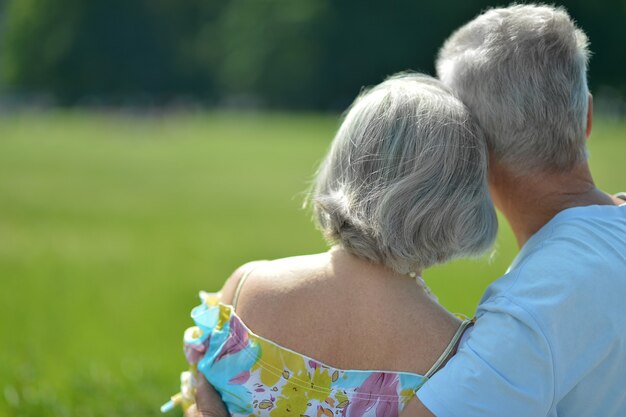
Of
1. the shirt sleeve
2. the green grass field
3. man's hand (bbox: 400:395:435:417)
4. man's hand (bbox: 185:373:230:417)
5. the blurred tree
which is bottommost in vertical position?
the blurred tree

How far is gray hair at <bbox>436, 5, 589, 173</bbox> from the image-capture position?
2412 mm

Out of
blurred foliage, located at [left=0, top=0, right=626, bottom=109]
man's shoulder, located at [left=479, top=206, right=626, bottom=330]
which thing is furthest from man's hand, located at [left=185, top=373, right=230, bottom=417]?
blurred foliage, located at [left=0, top=0, right=626, bottom=109]

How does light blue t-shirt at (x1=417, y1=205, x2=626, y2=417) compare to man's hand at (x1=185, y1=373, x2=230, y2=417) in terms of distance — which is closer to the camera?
light blue t-shirt at (x1=417, y1=205, x2=626, y2=417)

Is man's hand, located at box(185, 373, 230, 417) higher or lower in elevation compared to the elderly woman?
lower

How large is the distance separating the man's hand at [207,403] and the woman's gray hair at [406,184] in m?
0.54

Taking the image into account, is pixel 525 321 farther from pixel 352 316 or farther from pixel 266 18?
pixel 266 18

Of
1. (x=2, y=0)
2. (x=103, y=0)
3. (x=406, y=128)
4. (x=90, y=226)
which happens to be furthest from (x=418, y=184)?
(x=103, y=0)

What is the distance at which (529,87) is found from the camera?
7.89 feet

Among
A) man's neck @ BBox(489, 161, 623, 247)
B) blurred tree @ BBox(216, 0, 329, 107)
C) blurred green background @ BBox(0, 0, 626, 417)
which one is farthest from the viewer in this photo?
blurred tree @ BBox(216, 0, 329, 107)

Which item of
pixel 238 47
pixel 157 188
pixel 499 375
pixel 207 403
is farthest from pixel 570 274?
pixel 238 47

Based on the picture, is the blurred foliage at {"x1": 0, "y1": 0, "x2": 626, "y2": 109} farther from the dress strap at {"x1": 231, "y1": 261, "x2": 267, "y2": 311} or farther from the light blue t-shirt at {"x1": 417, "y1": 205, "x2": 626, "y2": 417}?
the light blue t-shirt at {"x1": 417, "y1": 205, "x2": 626, "y2": 417}

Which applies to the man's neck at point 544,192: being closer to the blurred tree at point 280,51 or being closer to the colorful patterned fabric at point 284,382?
the colorful patterned fabric at point 284,382

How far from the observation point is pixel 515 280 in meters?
2.21

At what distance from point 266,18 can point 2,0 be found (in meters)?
26.9
